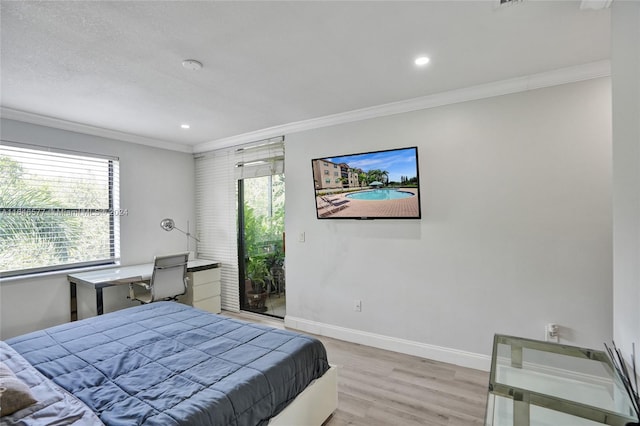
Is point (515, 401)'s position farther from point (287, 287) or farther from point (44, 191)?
point (44, 191)

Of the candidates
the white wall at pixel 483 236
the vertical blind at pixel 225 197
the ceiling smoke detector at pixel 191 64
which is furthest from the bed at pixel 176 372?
the vertical blind at pixel 225 197

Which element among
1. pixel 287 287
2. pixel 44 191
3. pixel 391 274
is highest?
pixel 44 191

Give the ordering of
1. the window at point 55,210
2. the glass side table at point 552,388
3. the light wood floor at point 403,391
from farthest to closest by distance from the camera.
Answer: the window at point 55,210 → the light wood floor at point 403,391 → the glass side table at point 552,388

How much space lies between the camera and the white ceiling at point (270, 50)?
1632 millimetres

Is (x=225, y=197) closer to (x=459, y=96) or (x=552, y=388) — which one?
(x=459, y=96)

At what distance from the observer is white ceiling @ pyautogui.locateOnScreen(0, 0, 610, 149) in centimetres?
163

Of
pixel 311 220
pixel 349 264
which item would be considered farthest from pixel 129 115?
pixel 349 264

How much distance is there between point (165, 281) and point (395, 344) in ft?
8.51

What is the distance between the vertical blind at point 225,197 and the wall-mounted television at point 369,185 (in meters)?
0.89

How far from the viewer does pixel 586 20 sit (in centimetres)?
174

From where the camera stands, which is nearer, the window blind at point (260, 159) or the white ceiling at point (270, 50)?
the white ceiling at point (270, 50)

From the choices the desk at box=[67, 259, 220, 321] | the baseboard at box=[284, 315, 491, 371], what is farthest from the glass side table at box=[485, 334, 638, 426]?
the desk at box=[67, 259, 220, 321]

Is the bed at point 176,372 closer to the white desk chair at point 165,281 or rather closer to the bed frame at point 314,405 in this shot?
the bed frame at point 314,405

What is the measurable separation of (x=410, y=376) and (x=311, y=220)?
188 centimetres
